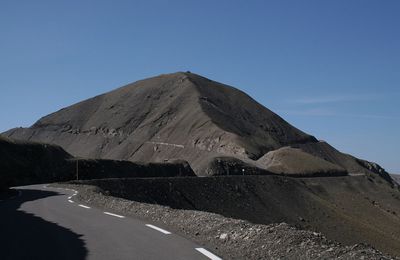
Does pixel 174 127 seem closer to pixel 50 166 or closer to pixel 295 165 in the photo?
pixel 295 165

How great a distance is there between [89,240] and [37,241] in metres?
1.23

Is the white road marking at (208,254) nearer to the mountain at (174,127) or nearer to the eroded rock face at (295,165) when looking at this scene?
the eroded rock face at (295,165)

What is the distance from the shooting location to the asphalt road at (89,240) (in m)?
9.82

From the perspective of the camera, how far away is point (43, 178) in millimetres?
71938

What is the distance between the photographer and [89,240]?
Answer: 1170cm

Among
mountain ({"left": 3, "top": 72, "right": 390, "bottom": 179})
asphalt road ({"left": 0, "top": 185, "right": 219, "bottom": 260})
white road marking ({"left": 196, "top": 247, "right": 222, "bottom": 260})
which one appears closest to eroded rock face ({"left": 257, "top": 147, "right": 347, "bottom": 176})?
mountain ({"left": 3, "top": 72, "right": 390, "bottom": 179})

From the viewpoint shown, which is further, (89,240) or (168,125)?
(168,125)

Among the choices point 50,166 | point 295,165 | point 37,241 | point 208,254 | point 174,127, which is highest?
point 174,127

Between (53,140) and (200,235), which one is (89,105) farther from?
(200,235)

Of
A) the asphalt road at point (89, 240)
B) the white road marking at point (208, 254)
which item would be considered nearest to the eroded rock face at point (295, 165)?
the asphalt road at point (89, 240)

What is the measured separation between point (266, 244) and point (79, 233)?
17.1 ft

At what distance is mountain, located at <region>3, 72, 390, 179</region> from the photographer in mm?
137625

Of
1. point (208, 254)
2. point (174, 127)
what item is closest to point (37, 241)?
point (208, 254)

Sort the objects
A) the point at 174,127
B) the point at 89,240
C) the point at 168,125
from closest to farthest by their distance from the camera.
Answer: the point at 89,240, the point at 174,127, the point at 168,125
